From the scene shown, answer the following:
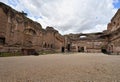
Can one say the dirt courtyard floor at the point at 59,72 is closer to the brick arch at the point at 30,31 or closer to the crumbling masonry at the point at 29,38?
the crumbling masonry at the point at 29,38

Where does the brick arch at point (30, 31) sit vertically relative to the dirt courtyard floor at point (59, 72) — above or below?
above

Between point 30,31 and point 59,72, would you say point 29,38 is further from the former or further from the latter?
point 59,72

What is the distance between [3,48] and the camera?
47.4 feet

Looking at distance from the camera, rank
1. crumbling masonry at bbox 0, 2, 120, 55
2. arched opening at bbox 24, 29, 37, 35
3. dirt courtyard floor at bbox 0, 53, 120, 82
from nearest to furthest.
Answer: dirt courtyard floor at bbox 0, 53, 120, 82 < crumbling masonry at bbox 0, 2, 120, 55 < arched opening at bbox 24, 29, 37, 35

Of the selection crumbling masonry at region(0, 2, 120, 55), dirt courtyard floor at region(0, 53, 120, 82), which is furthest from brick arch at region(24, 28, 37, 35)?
dirt courtyard floor at region(0, 53, 120, 82)

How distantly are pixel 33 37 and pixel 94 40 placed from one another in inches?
866

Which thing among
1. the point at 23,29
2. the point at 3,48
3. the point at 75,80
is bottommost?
the point at 75,80

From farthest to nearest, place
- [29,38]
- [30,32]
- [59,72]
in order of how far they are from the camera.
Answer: [30,32]
[29,38]
[59,72]

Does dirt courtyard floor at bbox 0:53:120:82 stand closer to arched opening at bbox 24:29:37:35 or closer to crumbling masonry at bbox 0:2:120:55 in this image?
crumbling masonry at bbox 0:2:120:55

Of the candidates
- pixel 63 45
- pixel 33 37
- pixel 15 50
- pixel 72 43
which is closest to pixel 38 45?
pixel 33 37

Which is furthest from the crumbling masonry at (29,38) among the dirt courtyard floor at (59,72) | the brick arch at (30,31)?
the dirt courtyard floor at (59,72)

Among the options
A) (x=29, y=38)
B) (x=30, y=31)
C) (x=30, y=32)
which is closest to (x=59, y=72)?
(x=29, y=38)

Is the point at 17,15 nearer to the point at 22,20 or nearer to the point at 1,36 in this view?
the point at 22,20

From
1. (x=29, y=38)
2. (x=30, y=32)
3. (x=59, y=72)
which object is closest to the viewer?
(x=59, y=72)
